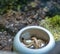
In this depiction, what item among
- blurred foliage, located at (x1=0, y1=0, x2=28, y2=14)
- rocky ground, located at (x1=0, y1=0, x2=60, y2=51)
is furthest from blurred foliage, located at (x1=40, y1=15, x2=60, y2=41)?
blurred foliage, located at (x1=0, y1=0, x2=28, y2=14)

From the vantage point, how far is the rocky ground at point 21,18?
2.25 m

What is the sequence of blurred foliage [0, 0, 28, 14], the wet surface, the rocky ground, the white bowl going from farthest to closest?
1. blurred foliage [0, 0, 28, 14]
2. the rocky ground
3. the wet surface
4. the white bowl

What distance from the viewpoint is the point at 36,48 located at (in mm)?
1913

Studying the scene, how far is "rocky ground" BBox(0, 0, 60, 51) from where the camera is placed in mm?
2252

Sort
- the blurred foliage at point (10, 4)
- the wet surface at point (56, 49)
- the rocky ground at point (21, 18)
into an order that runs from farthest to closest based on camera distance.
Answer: the blurred foliage at point (10, 4)
the rocky ground at point (21, 18)
the wet surface at point (56, 49)

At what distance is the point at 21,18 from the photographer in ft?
8.07

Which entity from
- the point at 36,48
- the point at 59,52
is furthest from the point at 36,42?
the point at 59,52

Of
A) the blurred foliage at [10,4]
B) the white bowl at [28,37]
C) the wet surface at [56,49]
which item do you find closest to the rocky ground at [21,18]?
the blurred foliage at [10,4]

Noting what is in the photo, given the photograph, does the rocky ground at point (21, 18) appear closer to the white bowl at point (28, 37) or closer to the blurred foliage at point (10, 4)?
the blurred foliage at point (10, 4)

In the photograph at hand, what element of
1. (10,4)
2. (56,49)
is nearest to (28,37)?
(56,49)

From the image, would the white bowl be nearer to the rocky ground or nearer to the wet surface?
the wet surface

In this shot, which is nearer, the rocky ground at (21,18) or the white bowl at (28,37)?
the white bowl at (28,37)

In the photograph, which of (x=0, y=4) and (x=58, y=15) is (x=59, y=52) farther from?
(x=0, y=4)

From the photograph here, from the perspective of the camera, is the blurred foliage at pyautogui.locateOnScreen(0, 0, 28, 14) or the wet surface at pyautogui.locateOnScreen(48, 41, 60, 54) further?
the blurred foliage at pyautogui.locateOnScreen(0, 0, 28, 14)
